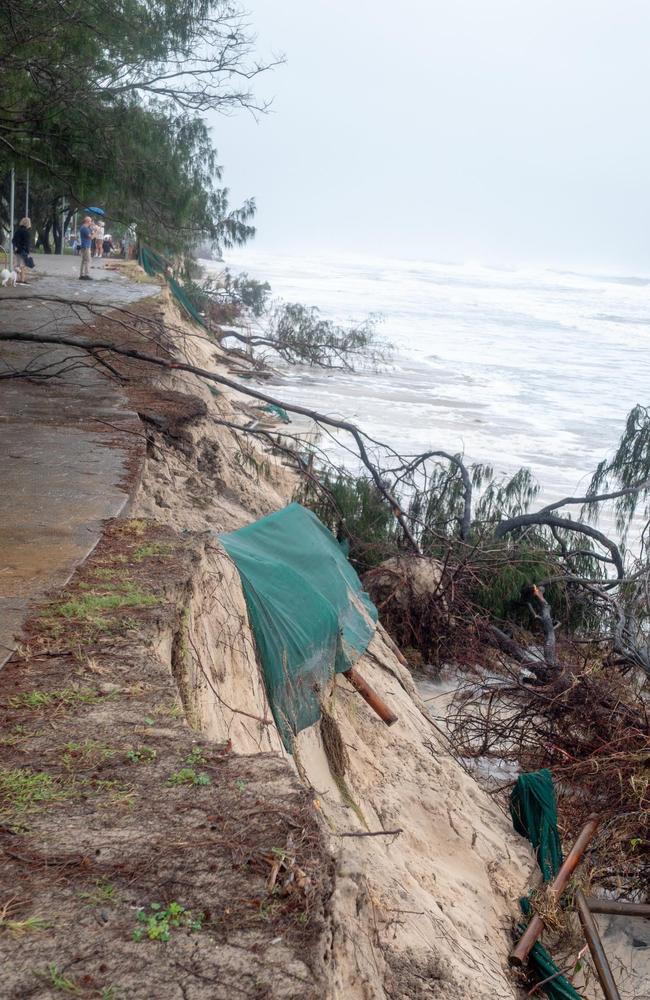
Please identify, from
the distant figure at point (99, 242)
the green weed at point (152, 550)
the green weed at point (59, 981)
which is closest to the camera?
the green weed at point (59, 981)

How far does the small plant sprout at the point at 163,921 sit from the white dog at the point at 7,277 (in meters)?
14.9

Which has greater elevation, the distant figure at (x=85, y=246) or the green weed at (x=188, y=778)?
the distant figure at (x=85, y=246)

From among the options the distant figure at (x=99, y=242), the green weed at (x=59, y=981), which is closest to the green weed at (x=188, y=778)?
the green weed at (x=59, y=981)

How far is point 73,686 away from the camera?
3789mm

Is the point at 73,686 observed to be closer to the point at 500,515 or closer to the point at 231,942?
the point at 231,942

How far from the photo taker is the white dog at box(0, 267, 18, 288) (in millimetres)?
15852

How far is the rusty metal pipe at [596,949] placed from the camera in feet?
18.0

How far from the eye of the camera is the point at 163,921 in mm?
2506

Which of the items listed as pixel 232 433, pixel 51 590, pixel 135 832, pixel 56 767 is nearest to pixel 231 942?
pixel 135 832

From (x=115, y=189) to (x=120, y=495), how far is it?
4.54m

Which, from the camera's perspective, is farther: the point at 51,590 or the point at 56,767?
the point at 51,590

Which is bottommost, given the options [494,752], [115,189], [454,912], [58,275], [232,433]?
[494,752]

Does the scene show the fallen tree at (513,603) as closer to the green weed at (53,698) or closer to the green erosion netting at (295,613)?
the green erosion netting at (295,613)

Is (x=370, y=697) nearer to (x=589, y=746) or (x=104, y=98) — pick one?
(x=589, y=746)
